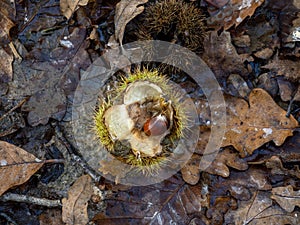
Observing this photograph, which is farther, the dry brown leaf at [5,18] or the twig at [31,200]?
the dry brown leaf at [5,18]

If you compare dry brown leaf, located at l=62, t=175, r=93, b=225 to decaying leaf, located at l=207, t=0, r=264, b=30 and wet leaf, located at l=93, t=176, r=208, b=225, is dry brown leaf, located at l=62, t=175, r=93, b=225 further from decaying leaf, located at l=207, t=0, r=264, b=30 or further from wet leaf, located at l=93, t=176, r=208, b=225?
decaying leaf, located at l=207, t=0, r=264, b=30

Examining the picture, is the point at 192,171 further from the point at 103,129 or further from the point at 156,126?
the point at 103,129

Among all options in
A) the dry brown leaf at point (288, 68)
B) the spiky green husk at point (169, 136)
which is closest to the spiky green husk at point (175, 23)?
the spiky green husk at point (169, 136)

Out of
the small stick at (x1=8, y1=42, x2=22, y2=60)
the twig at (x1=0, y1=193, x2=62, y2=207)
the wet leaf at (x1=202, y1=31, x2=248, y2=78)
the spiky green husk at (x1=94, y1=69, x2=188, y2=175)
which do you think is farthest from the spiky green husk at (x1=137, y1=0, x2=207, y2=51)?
the twig at (x1=0, y1=193, x2=62, y2=207)

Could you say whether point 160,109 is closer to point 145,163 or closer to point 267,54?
point 145,163

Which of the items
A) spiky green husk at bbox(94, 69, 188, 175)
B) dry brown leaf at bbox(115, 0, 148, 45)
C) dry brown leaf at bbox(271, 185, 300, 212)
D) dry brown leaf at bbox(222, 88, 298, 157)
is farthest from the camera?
dry brown leaf at bbox(115, 0, 148, 45)

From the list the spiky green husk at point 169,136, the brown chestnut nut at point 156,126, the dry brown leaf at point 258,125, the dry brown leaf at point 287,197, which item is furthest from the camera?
the dry brown leaf at point 258,125

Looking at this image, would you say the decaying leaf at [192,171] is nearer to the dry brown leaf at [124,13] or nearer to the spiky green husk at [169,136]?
the spiky green husk at [169,136]

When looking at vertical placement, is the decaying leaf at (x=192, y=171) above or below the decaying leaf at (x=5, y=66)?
below
